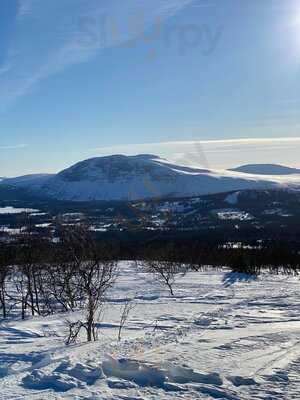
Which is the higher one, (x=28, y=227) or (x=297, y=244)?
(x=28, y=227)

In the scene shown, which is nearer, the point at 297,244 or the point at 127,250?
the point at 127,250

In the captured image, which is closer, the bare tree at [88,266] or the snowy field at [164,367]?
the snowy field at [164,367]

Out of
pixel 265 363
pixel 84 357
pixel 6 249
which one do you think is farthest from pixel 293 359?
pixel 6 249

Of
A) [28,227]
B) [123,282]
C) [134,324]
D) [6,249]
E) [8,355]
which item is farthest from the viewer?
[123,282]

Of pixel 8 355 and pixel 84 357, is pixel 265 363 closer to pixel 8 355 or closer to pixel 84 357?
pixel 84 357

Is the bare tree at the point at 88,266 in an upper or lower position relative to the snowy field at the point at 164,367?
upper

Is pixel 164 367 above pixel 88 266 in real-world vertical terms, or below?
below

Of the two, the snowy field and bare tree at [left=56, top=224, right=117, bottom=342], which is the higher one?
bare tree at [left=56, top=224, right=117, bottom=342]

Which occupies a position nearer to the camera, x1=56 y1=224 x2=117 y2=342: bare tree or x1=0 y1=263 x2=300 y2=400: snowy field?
x1=0 y1=263 x2=300 y2=400: snowy field

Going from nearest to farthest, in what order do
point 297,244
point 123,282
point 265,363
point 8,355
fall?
point 265,363 → point 8,355 → point 123,282 → point 297,244

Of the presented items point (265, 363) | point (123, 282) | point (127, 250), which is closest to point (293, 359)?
point (265, 363)

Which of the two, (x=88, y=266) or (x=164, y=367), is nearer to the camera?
(x=164, y=367)
